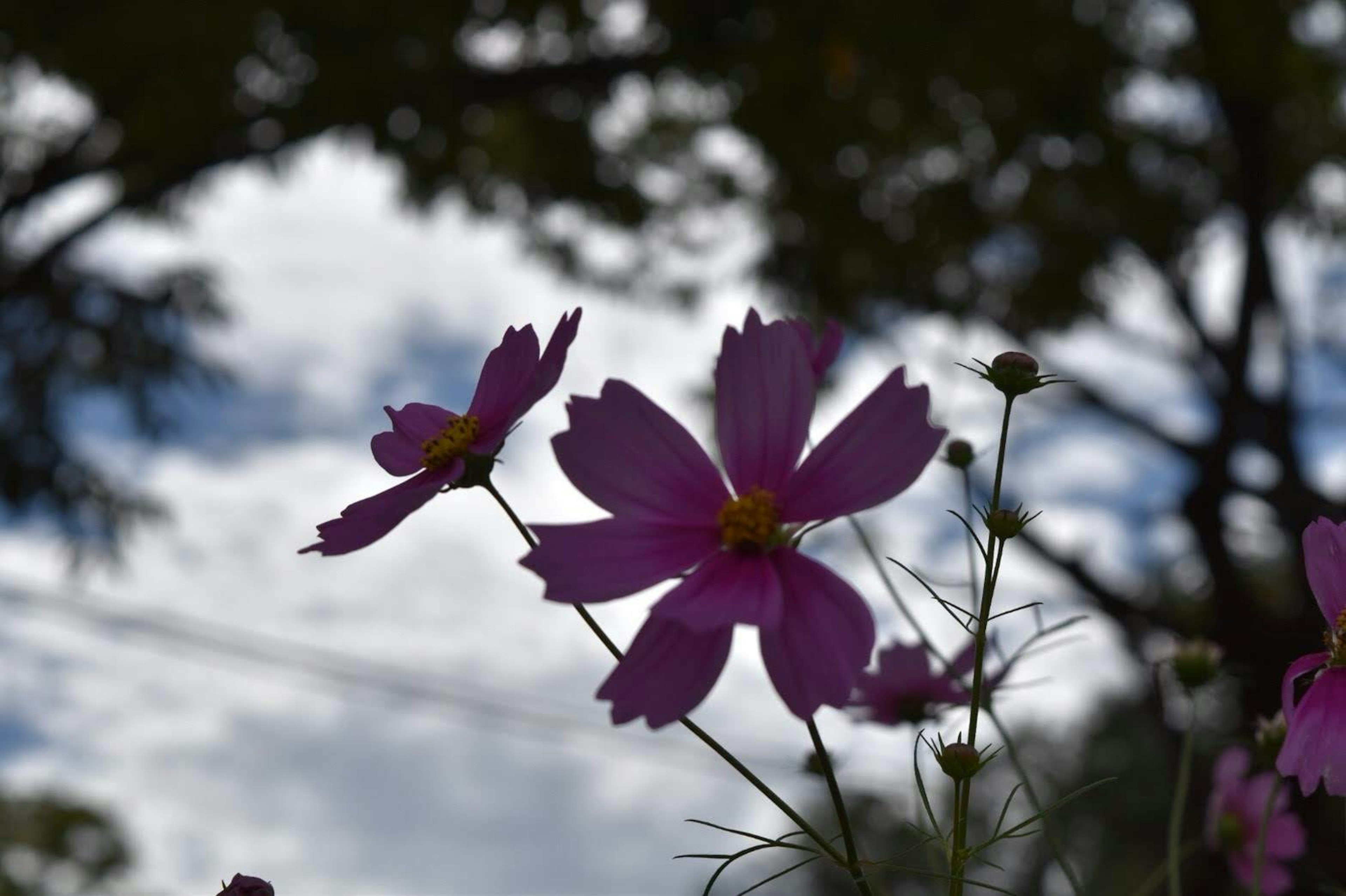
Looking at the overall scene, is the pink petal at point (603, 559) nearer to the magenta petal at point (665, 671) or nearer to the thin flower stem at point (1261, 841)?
the magenta petal at point (665, 671)

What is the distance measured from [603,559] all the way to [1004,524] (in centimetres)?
15

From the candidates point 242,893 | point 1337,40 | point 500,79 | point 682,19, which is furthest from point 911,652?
point 1337,40

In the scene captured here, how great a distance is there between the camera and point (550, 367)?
414mm

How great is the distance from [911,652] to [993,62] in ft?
9.78

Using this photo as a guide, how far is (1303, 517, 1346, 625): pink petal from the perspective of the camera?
43 cm

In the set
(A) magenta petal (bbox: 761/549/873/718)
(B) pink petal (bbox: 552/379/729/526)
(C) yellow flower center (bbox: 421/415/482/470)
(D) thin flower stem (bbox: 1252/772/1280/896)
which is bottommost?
(D) thin flower stem (bbox: 1252/772/1280/896)

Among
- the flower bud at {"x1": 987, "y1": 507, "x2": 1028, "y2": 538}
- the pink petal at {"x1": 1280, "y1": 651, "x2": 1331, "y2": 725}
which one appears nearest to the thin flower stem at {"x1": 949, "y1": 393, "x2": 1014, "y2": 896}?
the flower bud at {"x1": 987, "y1": 507, "x2": 1028, "y2": 538}

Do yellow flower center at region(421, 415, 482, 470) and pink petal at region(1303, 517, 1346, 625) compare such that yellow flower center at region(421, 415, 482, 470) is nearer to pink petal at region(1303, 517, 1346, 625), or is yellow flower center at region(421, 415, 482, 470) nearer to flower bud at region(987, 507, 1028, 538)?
flower bud at region(987, 507, 1028, 538)

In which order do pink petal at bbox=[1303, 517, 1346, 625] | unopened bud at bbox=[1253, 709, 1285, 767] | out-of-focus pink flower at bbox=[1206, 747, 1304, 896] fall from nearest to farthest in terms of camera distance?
pink petal at bbox=[1303, 517, 1346, 625]
unopened bud at bbox=[1253, 709, 1285, 767]
out-of-focus pink flower at bbox=[1206, 747, 1304, 896]

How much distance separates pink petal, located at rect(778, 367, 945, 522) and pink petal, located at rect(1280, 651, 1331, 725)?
184mm

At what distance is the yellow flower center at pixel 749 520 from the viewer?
1.27 feet

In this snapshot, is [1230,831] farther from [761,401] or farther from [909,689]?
[761,401]

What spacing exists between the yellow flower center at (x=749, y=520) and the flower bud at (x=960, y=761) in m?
0.10

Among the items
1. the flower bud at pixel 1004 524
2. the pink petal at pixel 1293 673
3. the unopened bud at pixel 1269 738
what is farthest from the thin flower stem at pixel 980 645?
the unopened bud at pixel 1269 738
